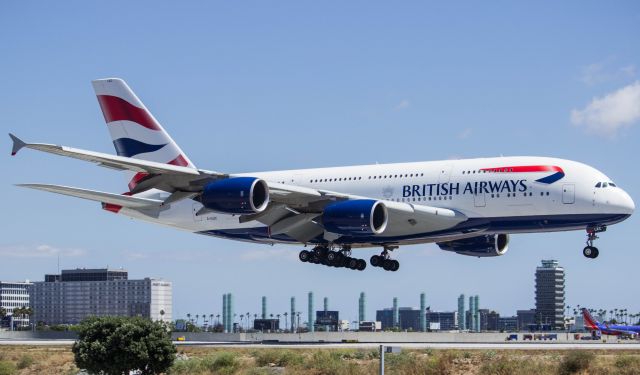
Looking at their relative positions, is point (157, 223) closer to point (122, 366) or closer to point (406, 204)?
point (406, 204)

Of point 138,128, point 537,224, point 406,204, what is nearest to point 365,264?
point 406,204

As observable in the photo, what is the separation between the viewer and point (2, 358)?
195ft

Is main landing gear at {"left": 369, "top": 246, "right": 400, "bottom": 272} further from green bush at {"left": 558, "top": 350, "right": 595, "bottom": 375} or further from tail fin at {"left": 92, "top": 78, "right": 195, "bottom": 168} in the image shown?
green bush at {"left": 558, "top": 350, "right": 595, "bottom": 375}

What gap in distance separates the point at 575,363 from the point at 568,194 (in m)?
16.2

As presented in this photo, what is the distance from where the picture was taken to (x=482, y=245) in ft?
232

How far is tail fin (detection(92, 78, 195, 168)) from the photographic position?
241ft

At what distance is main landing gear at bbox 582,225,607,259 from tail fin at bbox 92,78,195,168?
28.3 meters

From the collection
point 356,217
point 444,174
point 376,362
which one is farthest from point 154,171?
point 444,174

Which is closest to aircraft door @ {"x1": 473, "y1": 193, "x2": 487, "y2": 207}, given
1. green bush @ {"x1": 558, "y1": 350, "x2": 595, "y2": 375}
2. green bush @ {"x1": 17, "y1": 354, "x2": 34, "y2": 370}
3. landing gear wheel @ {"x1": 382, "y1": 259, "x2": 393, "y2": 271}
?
landing gear wheel @ {"x1": 382, "y1": 259, "x2": 393, "y2": 271}

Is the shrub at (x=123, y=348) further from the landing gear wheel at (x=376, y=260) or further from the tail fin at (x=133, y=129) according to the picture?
the tail fin at (x=133, y=129)

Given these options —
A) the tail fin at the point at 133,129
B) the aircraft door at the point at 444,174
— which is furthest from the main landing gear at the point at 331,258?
the tail fin at the point at 133,129

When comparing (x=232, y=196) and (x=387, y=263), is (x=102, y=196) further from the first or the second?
(x=387, y=263)

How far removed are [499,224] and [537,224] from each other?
2.22 m

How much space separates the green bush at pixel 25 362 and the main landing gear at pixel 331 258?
1969 cm
